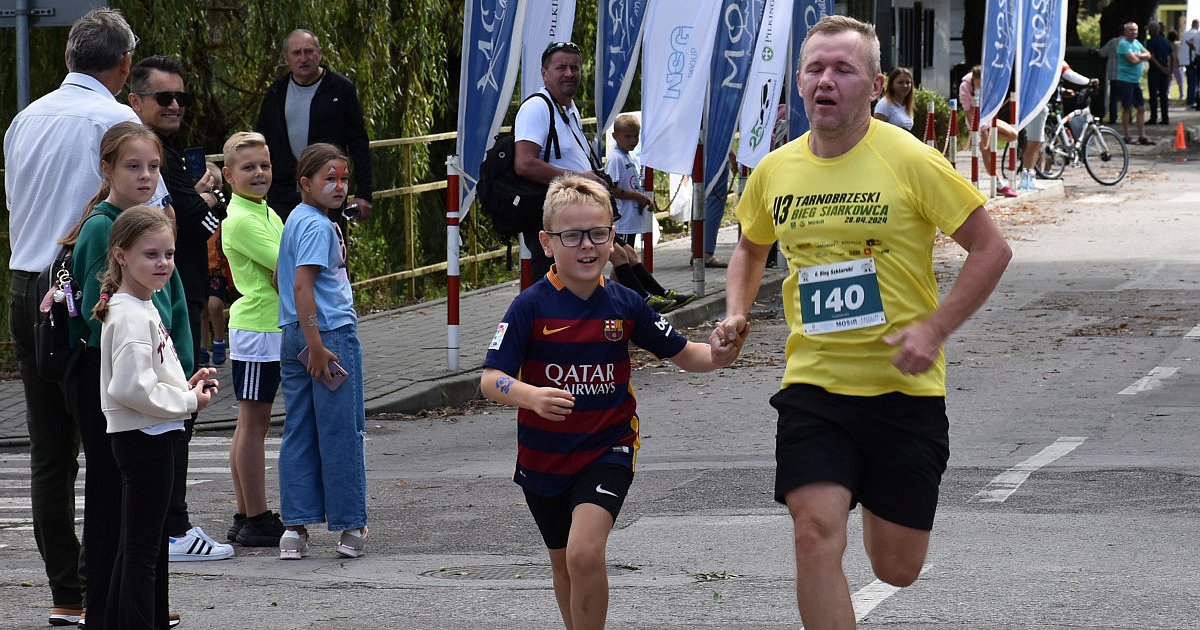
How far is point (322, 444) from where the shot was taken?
23.4ft

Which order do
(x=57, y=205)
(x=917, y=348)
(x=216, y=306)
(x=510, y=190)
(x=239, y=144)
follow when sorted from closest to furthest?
(x=917, y=348) < (x=57, y=205) < (x=239, y=144) < (x=510, y=190) < (x=216, y=306)

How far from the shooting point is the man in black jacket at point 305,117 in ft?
36.7

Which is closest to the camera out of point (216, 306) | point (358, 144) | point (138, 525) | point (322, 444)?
point (138, 525)

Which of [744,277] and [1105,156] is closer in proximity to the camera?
[744,277]

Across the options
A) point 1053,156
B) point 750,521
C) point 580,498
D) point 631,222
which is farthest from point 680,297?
point 1053,156

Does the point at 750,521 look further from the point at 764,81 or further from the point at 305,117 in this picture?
the point at 764,81

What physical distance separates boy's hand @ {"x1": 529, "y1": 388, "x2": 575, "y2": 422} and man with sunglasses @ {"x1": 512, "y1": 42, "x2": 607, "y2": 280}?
5907 mm

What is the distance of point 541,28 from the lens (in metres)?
12.4

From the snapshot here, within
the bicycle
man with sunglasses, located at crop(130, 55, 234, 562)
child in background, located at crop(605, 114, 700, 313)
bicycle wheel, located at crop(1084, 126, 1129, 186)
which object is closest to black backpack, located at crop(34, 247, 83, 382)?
man with sunglasses, located at crop(130, 55, 234, 562)

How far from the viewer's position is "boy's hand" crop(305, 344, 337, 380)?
7.00m

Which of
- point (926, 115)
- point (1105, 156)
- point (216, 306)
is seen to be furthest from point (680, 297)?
point (926, 115)

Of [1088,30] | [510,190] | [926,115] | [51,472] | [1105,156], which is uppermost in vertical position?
[1088,30]

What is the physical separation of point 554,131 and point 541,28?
174 centimetres

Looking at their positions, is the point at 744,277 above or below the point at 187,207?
below
